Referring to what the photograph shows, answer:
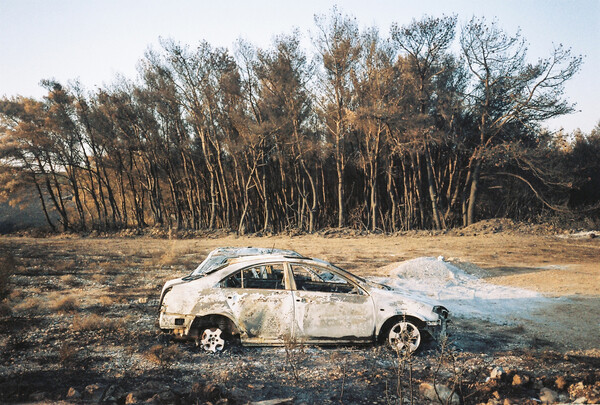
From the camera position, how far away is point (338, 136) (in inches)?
1120

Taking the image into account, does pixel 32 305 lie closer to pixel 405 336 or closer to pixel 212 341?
pixel 212 341

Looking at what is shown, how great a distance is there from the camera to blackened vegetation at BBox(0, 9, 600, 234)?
26.6 meters

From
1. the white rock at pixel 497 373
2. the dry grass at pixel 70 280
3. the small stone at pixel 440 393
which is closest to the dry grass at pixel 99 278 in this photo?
the dry grass at pixel 70 280

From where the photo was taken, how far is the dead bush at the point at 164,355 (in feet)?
20.3

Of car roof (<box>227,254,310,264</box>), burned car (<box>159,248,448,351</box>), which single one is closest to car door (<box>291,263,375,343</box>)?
burned car (<box>159,248,448,351</box>)

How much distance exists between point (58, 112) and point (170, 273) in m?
28.3

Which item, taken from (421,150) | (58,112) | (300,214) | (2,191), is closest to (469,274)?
(421,150)

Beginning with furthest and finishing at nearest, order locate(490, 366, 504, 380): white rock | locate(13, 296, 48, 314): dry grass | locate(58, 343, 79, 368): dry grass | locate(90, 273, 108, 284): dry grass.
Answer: locate(90, 273, 108, 284): dry grass, locate(13, 296, 48, 314): dry grass, locate(58, 343, 79, 368): dry grass, locate(490, 366, 504, 380): white rock

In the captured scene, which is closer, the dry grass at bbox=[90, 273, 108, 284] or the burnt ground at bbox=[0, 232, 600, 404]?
the burnt ground at bbox=[0, 232, 600, 404]

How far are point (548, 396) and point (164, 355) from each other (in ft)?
17.7

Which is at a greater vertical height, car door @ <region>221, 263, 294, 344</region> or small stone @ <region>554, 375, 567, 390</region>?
car door @ <region>221, 263, 294, 344</region>

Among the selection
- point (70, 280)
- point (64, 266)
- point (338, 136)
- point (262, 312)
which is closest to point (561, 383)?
point (262, 312)

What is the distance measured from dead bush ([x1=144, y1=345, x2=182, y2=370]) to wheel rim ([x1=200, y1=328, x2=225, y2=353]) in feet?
1.41

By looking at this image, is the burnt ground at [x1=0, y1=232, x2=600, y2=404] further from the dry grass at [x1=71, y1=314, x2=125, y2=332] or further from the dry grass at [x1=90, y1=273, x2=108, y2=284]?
the dry grass at [x1=90, y1=273, x2=108, y2=284]
